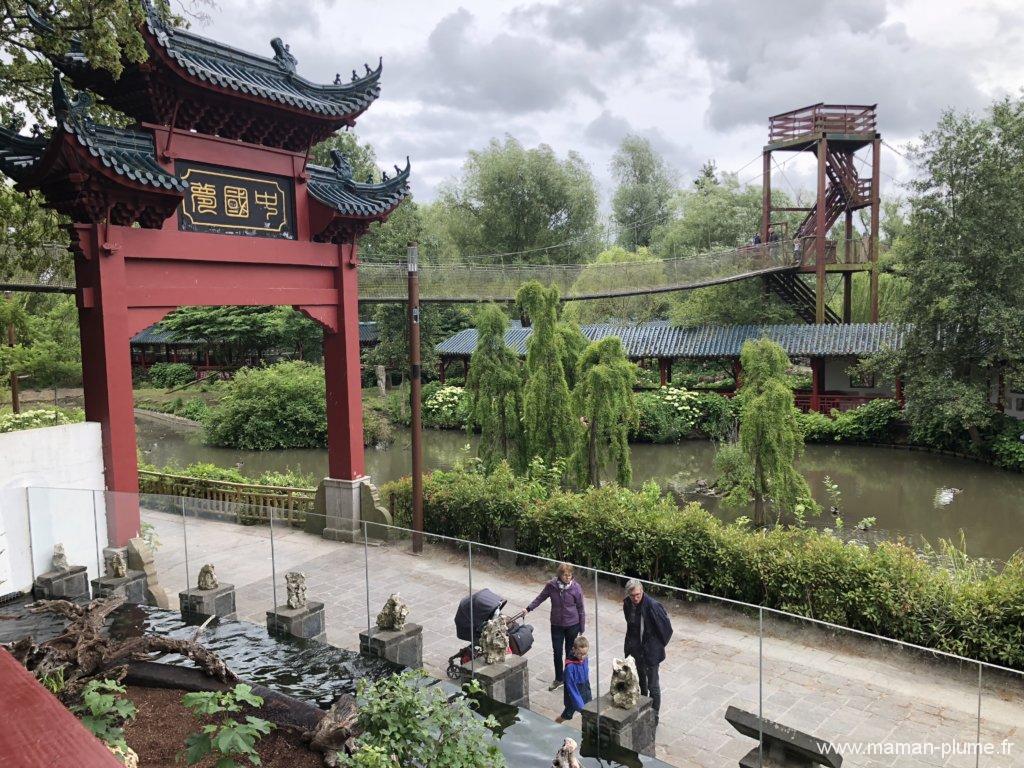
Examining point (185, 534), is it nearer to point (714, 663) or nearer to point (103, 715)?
point (103, 715)

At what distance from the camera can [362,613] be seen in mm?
9469

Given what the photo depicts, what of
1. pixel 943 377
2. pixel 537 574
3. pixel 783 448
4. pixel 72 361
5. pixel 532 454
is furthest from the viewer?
pixel 72 361

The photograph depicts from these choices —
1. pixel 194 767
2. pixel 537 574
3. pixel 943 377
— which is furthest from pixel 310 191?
pixel 943 377

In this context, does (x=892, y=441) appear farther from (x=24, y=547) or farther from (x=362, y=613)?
(x=24, y=547)

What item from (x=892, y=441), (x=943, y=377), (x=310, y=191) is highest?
(x=310, y=191)

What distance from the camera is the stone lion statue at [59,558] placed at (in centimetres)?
1037

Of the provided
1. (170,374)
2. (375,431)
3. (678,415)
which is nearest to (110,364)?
(375,431)

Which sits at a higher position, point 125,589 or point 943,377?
point 943,377

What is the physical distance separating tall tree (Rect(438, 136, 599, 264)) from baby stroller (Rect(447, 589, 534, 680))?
33.5 meters

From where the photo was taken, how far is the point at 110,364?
33.5ft

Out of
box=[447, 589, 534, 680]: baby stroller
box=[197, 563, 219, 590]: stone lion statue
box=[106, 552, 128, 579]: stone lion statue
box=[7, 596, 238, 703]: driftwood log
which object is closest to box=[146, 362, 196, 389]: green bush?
box=[106, 552, 128, 579]: stone lion statue

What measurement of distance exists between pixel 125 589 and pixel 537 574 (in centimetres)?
530

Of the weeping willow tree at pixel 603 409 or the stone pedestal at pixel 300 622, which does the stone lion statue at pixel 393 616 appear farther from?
the weeping willow tree at pixel 603 409

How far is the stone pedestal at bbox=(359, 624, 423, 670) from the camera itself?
8.22 metres
